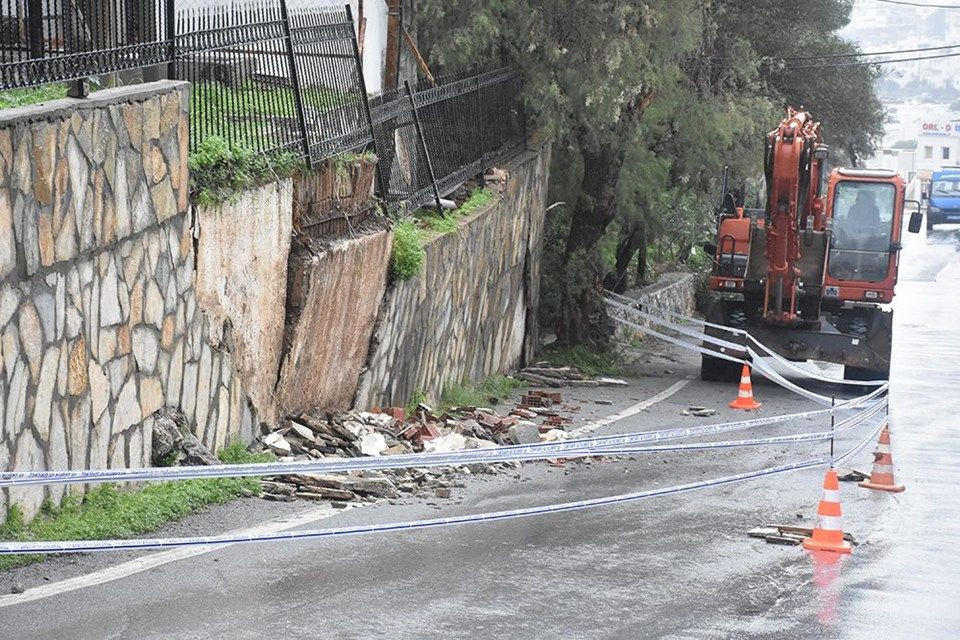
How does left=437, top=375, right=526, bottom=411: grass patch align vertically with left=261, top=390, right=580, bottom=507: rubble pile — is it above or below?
below

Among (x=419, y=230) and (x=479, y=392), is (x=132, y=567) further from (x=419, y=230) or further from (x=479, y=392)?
(x=479, y=392)

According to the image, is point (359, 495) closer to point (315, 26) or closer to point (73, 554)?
point (73, 554)

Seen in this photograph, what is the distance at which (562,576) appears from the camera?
916 cm

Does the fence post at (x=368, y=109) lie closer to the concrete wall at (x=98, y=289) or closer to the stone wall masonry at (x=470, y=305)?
the stone wall masonry at (x=470, y=305)

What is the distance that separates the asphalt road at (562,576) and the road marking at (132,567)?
0.03 meters

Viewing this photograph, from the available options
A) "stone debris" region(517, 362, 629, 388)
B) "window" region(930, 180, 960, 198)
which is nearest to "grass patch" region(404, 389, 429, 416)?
"stone debris" region(517, 362, 629, 388)

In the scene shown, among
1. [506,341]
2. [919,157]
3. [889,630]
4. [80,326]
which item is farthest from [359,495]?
[919,157]

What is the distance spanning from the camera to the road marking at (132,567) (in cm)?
766

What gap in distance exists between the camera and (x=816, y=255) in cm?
2311

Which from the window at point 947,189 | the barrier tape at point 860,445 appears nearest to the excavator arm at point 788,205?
the barrier tape at point 860,445

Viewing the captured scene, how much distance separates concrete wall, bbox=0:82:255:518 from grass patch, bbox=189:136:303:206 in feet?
1.30

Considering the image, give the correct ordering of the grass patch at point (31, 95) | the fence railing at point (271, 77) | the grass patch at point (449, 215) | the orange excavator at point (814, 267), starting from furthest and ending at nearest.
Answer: the orange excavator at point (814, 267) < the grass patch at point (449, 215) < the grass patch at point (31, 95) < the fence railing at point (271, 77)

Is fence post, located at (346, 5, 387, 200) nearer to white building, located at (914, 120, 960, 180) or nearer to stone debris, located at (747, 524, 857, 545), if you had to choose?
stone debris, located at (747, 524, 857, 545)

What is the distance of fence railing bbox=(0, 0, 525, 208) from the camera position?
962cm
